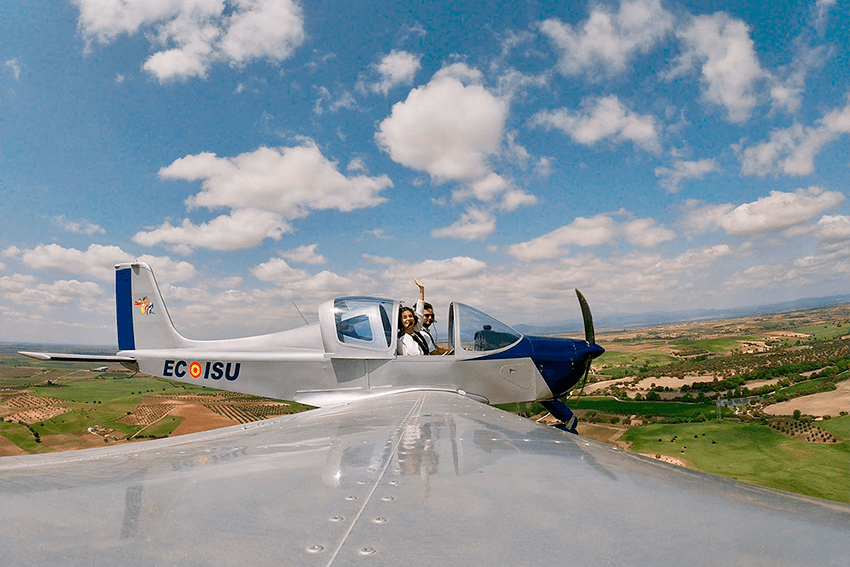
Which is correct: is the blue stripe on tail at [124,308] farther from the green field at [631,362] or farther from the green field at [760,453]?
the green field at [631,362]

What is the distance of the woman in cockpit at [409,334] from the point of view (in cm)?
649

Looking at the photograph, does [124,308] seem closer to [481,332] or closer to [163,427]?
[481,332]

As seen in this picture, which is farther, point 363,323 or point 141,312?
point 141,312

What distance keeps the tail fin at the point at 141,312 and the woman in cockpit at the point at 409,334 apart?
5148 mm

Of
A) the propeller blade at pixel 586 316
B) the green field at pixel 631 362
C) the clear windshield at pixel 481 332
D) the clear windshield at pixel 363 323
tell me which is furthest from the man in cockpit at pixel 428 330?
the green field at pixel 631 362

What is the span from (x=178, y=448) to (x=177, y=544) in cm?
144

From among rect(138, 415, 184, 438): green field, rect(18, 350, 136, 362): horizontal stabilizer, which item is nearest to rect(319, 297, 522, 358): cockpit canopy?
rect(18, 350, 136, 362): horizontal stabilizer

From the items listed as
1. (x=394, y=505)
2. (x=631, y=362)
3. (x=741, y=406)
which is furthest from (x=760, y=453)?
(x=394, y=505)

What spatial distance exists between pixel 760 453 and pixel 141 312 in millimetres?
30888

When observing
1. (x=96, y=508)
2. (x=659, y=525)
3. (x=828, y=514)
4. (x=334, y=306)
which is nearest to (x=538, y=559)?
(x=659, y=525)

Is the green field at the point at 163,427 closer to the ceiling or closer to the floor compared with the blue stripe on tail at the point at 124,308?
closer to the floor

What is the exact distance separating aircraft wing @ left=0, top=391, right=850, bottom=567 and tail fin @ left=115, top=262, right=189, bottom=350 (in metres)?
8.05

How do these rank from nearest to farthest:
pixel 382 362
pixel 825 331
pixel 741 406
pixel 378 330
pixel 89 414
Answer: pixel 382 362
pixel 378 330
pixel 89 414
pixel 741 406
pixel 825 331

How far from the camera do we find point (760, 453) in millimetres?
22375
